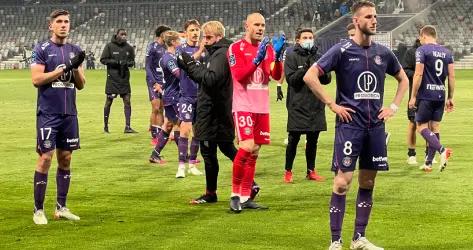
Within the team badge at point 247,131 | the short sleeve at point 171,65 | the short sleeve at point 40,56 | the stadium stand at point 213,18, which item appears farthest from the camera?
the stadium stand at point 213,18

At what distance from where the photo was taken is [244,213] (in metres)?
10.7

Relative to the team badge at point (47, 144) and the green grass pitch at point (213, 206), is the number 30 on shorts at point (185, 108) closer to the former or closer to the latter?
the green grass pitch at point (213, 206)

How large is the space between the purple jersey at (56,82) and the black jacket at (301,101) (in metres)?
3.80

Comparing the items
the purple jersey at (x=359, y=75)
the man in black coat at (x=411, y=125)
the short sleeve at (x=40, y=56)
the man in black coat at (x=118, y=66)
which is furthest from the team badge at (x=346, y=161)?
the man in black coat at (x=118, y=66)

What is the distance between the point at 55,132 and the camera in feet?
33.0

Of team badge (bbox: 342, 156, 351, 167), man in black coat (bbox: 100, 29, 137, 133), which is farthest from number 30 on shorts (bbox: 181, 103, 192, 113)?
man in black coat (bbox: 100, 29, 137, 133)

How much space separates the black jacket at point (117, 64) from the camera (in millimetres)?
22094

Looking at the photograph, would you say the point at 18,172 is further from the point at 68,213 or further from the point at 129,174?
the point at 68,213

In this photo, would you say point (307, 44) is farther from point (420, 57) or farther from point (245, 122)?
point (245, 122)

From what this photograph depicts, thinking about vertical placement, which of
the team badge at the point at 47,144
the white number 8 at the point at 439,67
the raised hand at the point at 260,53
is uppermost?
the raised hand at the point at 260,53

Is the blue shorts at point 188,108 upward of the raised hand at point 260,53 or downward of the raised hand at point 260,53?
downward

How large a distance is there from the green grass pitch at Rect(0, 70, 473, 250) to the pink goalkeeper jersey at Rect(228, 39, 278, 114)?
3.88ft

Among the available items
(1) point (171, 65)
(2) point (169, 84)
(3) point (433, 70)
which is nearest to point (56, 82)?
(1) point (171, 65)

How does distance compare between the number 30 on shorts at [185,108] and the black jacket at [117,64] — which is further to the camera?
the black jacket at [117,64]
